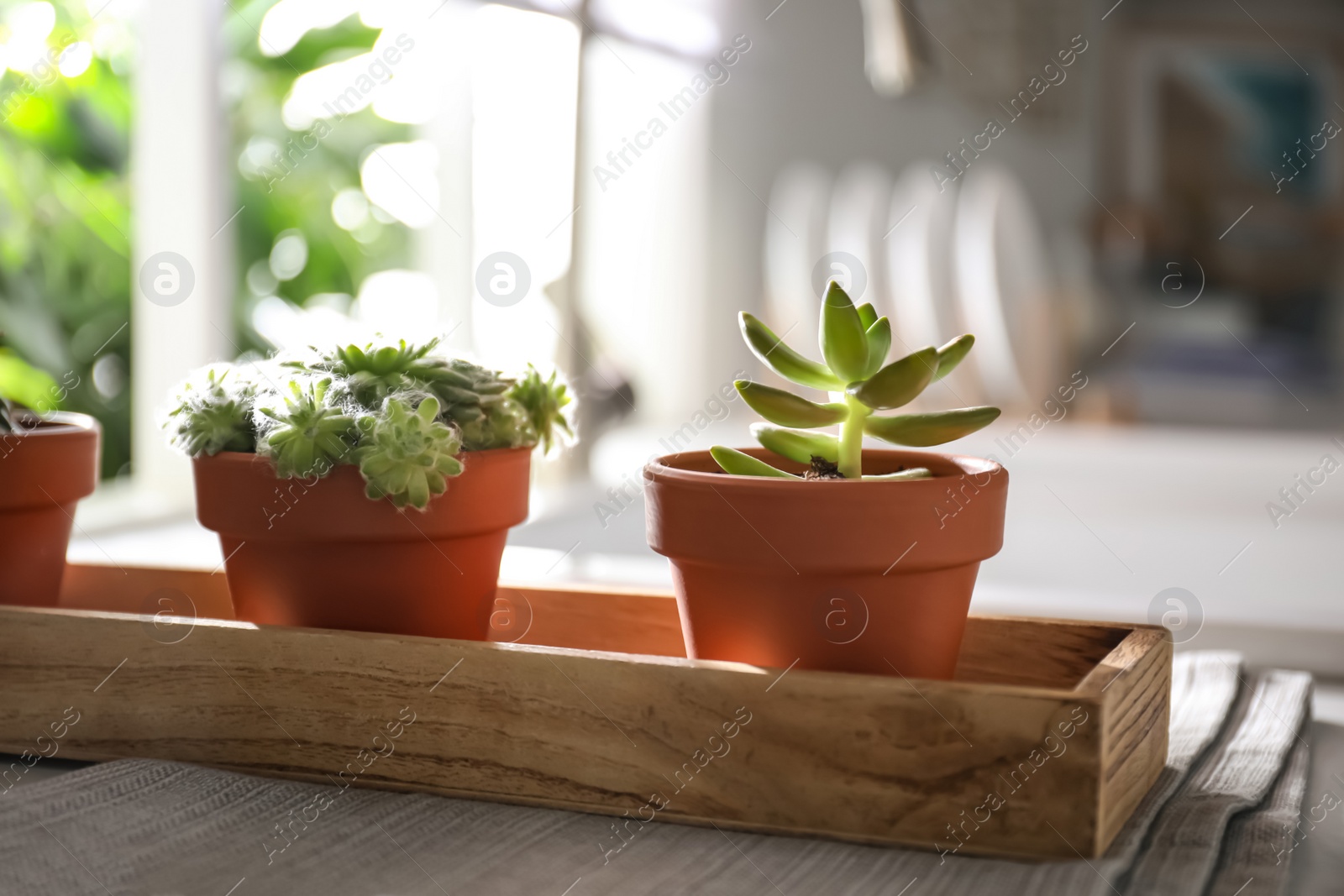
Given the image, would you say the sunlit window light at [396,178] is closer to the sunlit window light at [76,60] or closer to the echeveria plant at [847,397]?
the sunlit window light at [76,60]

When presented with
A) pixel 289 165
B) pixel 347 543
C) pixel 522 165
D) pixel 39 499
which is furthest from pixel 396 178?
pixel 347 543

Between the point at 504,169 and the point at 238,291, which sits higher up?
the point at 504,169

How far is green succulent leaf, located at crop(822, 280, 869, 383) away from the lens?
0.50 meters

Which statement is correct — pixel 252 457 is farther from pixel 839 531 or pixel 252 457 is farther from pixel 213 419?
pixel 839 531

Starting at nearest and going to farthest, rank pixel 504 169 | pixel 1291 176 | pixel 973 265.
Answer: pixel 504 169, pixel 973 265, pixel 1291 176

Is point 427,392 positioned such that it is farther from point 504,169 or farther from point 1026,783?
point 504,169

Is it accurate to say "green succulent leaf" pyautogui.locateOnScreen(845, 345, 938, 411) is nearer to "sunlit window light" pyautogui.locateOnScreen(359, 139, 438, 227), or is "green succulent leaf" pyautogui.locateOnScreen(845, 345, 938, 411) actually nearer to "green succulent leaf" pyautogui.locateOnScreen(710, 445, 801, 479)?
"green succulent leaf" pyautogui.locateOnScreen(710, 445, 801, 479)

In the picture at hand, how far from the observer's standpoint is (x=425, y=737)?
52cm

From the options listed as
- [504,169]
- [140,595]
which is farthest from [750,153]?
[140,595]

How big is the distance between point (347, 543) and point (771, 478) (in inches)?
8.1

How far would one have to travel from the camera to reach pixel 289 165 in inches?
102

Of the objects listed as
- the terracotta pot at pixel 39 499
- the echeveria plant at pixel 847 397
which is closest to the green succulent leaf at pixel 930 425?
the echeveria plant at pixel 847 397

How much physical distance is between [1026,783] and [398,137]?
2545mm

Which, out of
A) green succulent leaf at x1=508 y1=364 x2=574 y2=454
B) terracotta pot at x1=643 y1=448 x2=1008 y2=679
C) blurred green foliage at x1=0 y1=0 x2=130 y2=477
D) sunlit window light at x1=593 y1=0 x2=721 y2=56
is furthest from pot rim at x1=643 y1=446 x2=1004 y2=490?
blurred green foliage at x1=0 y1=0 x2=130 y2=477
